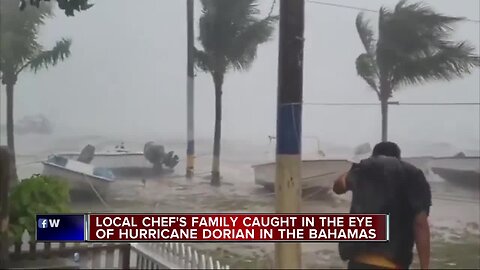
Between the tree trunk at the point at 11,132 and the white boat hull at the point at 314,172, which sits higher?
the tree trunk at the point at 11,132

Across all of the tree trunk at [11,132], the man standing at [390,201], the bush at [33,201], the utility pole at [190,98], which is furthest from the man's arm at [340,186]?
the tree trunk at [11,132]

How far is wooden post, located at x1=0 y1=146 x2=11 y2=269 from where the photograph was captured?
149 cm

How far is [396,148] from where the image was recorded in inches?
58.1

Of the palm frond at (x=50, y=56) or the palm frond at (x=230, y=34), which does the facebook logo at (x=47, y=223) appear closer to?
the palm frond at (x=50, y=56)

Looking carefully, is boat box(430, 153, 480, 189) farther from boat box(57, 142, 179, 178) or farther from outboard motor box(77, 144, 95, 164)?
outboard motor box(77, 144, 95, 164)

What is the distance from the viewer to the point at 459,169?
1.50 metres

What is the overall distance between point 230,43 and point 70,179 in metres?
0.69

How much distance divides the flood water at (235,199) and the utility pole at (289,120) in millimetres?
36

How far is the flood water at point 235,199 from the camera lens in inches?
57.9

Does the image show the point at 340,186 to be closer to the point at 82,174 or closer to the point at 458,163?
the point at 458,163

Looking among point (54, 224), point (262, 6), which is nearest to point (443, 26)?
point (262, 6)

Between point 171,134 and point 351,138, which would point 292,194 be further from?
point 171,134

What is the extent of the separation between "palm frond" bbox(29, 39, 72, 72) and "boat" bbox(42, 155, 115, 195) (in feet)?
0.98

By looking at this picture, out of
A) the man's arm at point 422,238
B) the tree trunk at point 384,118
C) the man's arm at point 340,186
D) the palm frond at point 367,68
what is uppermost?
the palm frond at point 367,68
